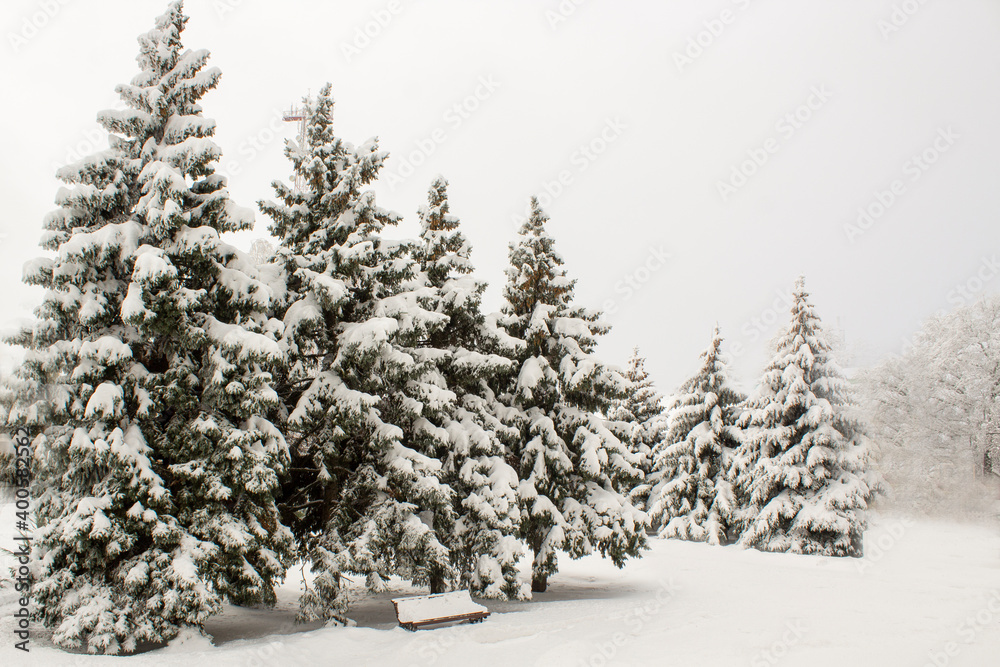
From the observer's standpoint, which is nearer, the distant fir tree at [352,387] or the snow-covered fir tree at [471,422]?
the distant fir tree at [352,387]

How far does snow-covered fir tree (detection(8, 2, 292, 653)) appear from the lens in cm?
915

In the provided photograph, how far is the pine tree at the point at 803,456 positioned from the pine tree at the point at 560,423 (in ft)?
35.2

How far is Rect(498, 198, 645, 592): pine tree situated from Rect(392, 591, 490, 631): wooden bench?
2.99 metres

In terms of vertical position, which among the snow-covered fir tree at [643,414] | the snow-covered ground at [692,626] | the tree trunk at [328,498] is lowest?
the snow-covered ground at [692,626]

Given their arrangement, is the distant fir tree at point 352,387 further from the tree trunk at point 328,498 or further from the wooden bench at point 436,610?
the wooden bench at point 436,610

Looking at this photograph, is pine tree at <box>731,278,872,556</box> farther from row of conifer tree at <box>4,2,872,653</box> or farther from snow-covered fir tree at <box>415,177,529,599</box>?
snow-covered fir tree at <box>415,177,529,599</box>

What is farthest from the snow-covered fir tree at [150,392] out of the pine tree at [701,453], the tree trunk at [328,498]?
the pine tree at [701,453]

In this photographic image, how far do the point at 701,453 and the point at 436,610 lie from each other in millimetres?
20044

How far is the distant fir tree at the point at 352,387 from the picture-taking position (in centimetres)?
1192

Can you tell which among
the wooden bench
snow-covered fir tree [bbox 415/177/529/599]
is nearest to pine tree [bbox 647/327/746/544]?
snow-covered fir tree [bbox 415/177/529/599]

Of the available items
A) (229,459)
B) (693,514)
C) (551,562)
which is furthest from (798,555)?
(229,459)

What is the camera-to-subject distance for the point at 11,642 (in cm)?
875

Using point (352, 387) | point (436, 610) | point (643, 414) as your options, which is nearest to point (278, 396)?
point (352, 387)

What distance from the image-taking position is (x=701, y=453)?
28.4 meters
